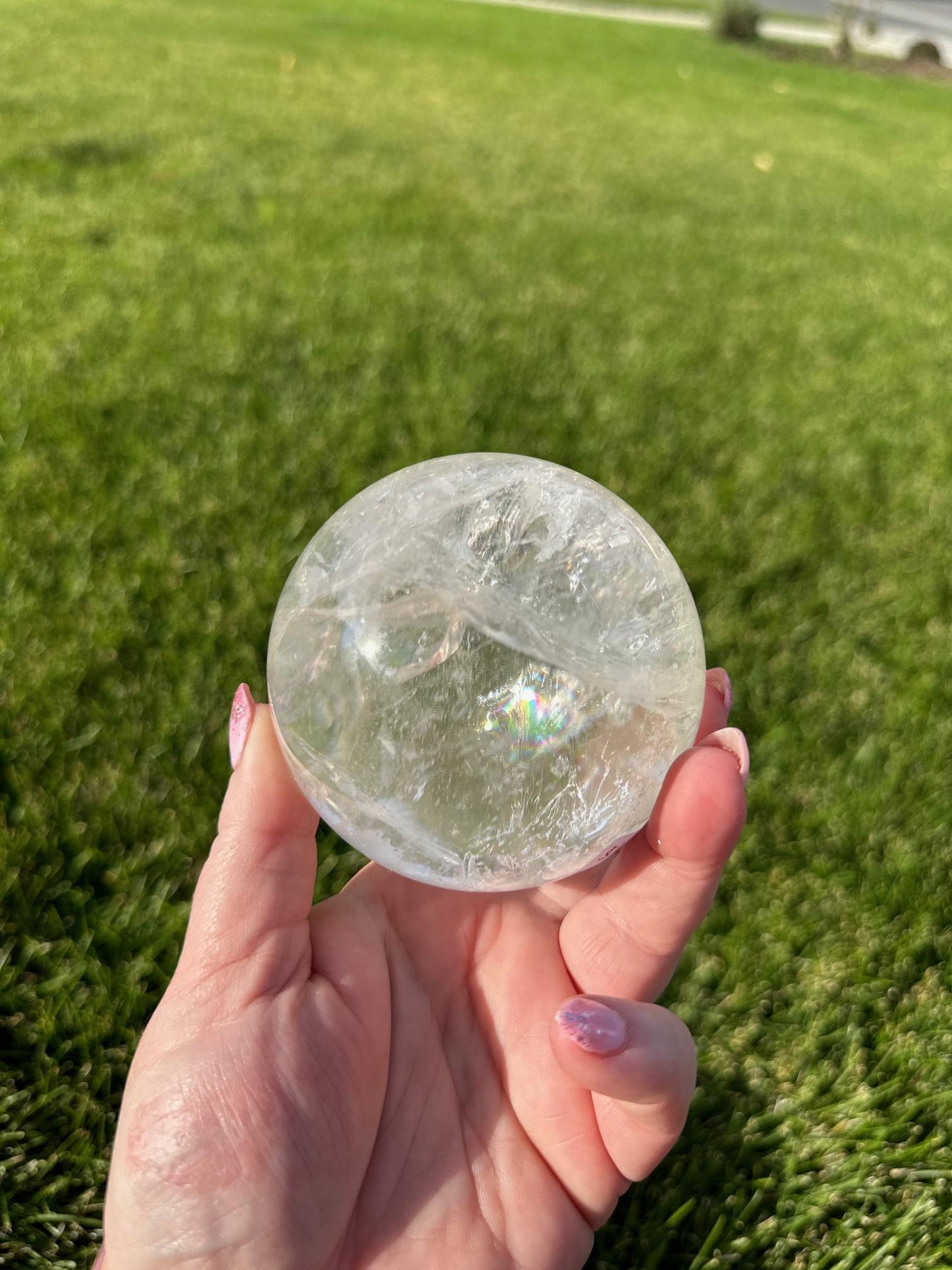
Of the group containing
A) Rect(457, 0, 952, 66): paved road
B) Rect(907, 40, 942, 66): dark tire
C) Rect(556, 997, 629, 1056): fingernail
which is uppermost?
Rect(457, 0, 952, 66): paved road

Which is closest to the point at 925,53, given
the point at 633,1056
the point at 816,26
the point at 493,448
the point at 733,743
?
the point at 816,26

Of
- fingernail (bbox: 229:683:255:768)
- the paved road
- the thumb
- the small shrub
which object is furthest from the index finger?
the paved road

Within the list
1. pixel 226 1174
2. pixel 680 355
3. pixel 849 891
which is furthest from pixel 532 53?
pixel 226 1174

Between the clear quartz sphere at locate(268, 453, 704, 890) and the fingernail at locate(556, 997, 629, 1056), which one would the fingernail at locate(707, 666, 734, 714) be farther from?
the fingernail at locate(556, 997, 629, 1056)

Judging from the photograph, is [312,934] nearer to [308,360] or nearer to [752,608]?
[752,608]

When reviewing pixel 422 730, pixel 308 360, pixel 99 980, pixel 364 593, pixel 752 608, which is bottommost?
pixel 99 980

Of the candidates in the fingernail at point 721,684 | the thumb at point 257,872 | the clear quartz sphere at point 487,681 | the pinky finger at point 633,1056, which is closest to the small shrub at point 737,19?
the fingernail at point 721,684
